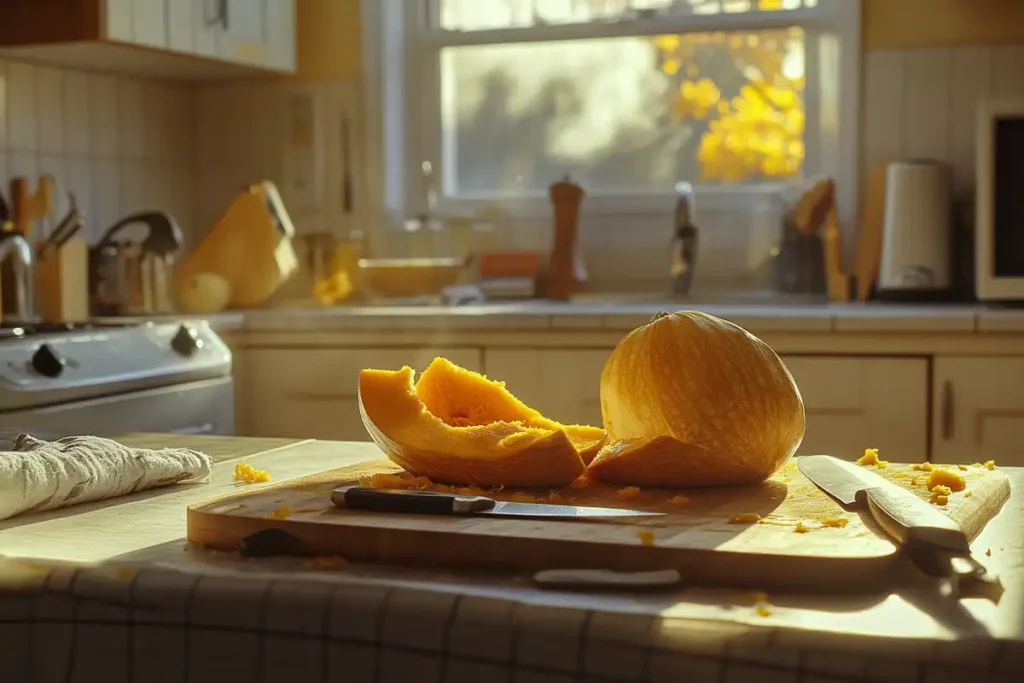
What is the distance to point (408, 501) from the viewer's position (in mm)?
838

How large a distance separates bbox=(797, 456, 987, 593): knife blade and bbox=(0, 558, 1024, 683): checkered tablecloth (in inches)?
4.1

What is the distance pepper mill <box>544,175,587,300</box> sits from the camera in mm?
3318

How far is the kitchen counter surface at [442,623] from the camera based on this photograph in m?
0.60

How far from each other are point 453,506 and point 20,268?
6.73 feet

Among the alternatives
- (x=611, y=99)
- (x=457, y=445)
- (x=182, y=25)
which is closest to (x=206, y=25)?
(x=182, y=25)

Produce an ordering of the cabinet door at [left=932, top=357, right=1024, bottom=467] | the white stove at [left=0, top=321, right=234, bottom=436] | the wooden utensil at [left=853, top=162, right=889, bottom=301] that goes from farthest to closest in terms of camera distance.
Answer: the wooden utensil at [left=853, top=162, right=889, bottom=301]
the cabinet door at [left=932, top=357, right=1024, bottom=467]
the white stove at [left=0, top=321, right=234, bottom=436]

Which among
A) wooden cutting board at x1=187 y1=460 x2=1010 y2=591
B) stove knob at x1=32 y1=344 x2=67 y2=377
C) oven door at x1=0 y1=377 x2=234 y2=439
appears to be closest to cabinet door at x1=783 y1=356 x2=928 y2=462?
oven door at x1=0 y1=377 x2=234 y2=439

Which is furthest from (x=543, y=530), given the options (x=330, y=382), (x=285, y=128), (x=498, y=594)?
(x=285, y=128)

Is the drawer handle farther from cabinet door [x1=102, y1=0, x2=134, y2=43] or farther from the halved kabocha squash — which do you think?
cabinet door [x1=102, y1=0, x2=134, y2=43]

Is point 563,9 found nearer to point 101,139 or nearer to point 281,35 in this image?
point 281,35

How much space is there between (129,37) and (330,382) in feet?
2.97

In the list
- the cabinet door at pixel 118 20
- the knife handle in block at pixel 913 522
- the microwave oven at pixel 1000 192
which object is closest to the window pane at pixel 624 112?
the microwave oven at pixel 1000 192

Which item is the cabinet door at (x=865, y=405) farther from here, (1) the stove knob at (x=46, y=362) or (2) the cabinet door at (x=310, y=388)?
(1) the stove knob at (x=46, y=362)

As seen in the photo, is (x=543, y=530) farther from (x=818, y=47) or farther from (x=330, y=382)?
(x=818, y=47)
